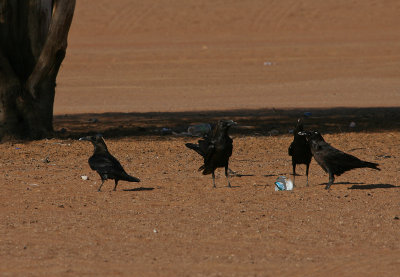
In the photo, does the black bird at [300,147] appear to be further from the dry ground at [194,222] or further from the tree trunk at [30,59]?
the tree trunk at [30,59]

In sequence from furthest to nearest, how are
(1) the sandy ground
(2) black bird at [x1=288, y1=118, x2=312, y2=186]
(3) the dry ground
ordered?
(2) black bird at [x1=288, y1=118, x2=312, y2=186] → (1) the sandy ground → (3) the dry ground

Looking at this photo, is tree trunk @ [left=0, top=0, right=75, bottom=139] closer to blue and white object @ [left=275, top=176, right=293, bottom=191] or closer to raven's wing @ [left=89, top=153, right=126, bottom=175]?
raven's wing @ [left=89, top=153, right=126, bottom=175]

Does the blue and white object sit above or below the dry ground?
above

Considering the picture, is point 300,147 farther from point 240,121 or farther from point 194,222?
point 240,121

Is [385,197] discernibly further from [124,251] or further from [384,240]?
[124,251]

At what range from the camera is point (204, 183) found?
11.0 m

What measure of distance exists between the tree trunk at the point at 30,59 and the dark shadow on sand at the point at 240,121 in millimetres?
906

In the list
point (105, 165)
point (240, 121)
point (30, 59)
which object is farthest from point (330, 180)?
point (240, 121)

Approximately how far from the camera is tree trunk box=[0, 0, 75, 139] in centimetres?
1527

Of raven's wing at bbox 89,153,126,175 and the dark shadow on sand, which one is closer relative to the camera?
raven's wing at bbox 89,153,126,175

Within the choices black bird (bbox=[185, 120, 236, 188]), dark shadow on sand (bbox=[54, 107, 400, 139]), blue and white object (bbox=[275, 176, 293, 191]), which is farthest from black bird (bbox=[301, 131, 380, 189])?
dark shadow on sand (bbox=[54, 107, 400, 139])

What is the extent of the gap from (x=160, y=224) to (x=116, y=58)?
105 feet

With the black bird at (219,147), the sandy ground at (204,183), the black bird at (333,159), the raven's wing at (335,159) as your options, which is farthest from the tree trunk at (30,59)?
the raven's wing at (335,159)

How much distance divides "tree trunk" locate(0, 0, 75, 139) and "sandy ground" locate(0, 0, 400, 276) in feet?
1.85
